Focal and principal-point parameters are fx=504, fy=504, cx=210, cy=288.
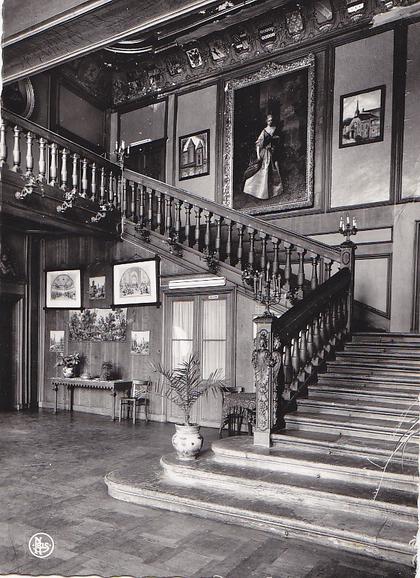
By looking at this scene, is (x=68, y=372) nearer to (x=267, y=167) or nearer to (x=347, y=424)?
(x=267, y=167)

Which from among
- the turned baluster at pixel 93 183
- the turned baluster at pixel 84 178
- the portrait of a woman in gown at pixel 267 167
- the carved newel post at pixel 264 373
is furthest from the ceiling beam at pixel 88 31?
the portrait of a woman in gown at pixel 267 167

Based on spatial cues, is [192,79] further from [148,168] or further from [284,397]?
[284,397]

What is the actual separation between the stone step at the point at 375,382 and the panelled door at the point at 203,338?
206 cm

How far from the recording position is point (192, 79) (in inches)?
404

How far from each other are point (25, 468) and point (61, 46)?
14.3ft

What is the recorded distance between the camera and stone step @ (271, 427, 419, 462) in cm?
434

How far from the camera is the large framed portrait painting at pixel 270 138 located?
894 centimetres

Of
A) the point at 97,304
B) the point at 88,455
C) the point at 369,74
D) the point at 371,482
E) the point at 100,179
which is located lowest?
the point at 88,455

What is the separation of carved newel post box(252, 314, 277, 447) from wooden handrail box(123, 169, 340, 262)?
2272mm

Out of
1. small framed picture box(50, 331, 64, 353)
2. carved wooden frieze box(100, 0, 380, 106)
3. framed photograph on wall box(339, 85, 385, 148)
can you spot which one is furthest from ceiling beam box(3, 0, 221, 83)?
small framed picture box(50, 331, 64, 353)

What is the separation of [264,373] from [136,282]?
412 cm

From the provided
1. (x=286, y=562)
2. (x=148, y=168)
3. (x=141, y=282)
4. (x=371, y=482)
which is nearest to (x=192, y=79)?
(x=148, y=168)

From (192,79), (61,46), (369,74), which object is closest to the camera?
(61,46)

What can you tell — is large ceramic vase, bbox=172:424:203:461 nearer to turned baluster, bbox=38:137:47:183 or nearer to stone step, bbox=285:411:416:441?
stone step, bbox=285:411:416:441
